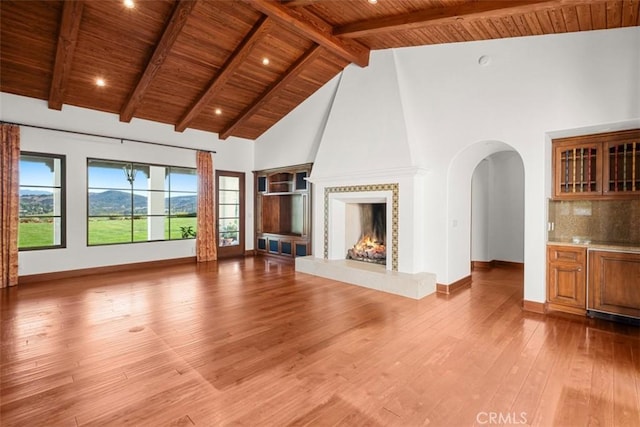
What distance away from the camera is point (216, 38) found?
4.85 m

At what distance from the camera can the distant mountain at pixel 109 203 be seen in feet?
18.6

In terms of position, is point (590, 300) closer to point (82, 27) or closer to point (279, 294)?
point (279, 294)

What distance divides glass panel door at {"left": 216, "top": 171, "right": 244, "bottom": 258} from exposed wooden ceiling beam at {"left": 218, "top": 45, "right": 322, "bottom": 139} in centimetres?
115

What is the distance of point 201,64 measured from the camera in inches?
212

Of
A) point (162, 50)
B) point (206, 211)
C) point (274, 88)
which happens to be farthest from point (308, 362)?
point (206, 211)

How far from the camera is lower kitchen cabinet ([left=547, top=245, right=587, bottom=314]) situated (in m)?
3.84

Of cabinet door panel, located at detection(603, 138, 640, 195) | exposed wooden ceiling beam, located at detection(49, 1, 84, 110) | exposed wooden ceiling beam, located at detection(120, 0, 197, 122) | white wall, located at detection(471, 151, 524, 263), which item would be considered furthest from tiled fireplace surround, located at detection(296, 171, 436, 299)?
exposed wooden ceiling beam, located at detection(49, 1, 84, 110)

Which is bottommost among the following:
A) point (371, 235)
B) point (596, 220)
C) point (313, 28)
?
point (371, 235)

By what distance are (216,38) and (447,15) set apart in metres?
3.34

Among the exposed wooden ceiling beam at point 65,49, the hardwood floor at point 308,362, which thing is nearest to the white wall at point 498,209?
the hardwood floor at point 308,362

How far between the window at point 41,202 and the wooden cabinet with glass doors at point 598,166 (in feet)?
26.8

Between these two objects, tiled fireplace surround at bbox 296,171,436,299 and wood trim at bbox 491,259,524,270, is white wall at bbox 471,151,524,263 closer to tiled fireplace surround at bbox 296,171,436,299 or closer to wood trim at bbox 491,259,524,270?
wood trim at bbox 491,259,524,270

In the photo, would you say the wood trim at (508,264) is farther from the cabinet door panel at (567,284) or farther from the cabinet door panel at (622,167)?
the cabinet door panel at (622,167)

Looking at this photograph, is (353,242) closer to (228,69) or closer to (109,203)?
(228,69)
